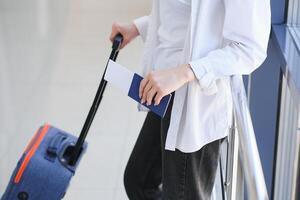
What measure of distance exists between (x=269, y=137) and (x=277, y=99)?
155 mm

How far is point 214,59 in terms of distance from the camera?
1.40 metres

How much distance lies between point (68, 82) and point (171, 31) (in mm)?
2468

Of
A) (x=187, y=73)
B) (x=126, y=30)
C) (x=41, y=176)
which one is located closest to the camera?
(x=187, y=73)

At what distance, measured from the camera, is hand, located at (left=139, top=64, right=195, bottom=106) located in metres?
1.39

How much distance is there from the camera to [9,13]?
5332 millimetres

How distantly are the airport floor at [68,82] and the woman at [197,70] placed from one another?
1.16 m

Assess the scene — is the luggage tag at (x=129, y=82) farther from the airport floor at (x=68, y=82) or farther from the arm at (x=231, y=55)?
the airport floor at (x=68, y=82)

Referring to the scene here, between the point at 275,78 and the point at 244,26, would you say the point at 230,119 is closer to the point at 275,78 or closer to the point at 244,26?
the point at 244,26

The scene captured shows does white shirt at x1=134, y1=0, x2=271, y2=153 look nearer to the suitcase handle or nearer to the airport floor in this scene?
the suitcase handle

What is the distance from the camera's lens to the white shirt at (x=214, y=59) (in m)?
1.39

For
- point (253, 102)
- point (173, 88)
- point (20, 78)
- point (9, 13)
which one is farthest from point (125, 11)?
point (173, 88)

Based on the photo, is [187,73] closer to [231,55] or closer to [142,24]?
[231,55]

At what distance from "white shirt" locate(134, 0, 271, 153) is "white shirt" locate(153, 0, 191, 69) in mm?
44

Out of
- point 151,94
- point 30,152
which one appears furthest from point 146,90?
point 30,152
